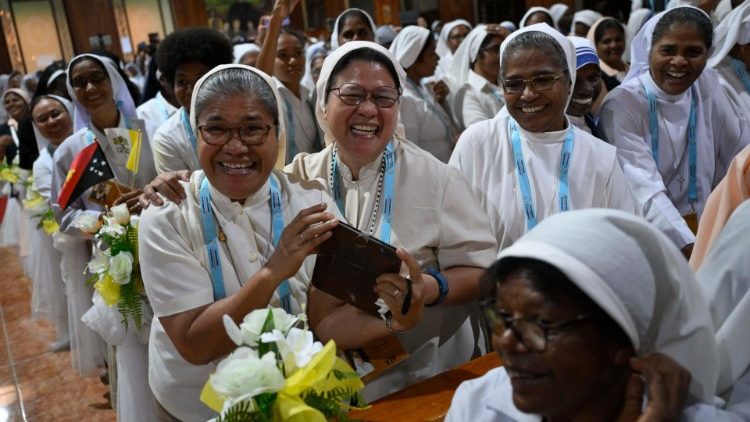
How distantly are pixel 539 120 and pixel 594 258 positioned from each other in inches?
69.5

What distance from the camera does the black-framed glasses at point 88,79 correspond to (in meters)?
4.38

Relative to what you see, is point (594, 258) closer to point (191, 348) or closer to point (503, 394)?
point (503, 394)

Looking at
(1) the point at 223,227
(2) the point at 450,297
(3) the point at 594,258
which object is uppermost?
(3) the point at 594,258

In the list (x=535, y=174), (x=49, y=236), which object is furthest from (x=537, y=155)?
(x=49, y=236)

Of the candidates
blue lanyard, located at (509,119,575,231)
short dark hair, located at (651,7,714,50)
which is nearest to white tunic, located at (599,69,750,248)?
short dark hair, located at (651,7,714,50)

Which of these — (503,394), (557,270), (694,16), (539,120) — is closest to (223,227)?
(503,394)

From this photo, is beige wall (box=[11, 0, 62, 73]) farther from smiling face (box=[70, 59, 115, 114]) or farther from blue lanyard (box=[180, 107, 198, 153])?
blue lanyard (box=[180, 107, 198, 153])

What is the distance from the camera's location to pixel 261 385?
1657 mm

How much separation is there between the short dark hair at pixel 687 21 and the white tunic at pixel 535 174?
1100 mm

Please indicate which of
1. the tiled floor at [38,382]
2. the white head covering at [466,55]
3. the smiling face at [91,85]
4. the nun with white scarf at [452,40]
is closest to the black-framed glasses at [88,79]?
the smiling face at [91,85]

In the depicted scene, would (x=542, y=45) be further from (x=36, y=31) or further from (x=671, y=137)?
(x=36, y=31)

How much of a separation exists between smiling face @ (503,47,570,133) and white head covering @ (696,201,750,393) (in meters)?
1.29

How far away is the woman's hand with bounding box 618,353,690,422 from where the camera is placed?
1455mm

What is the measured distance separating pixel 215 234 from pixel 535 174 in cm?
143
